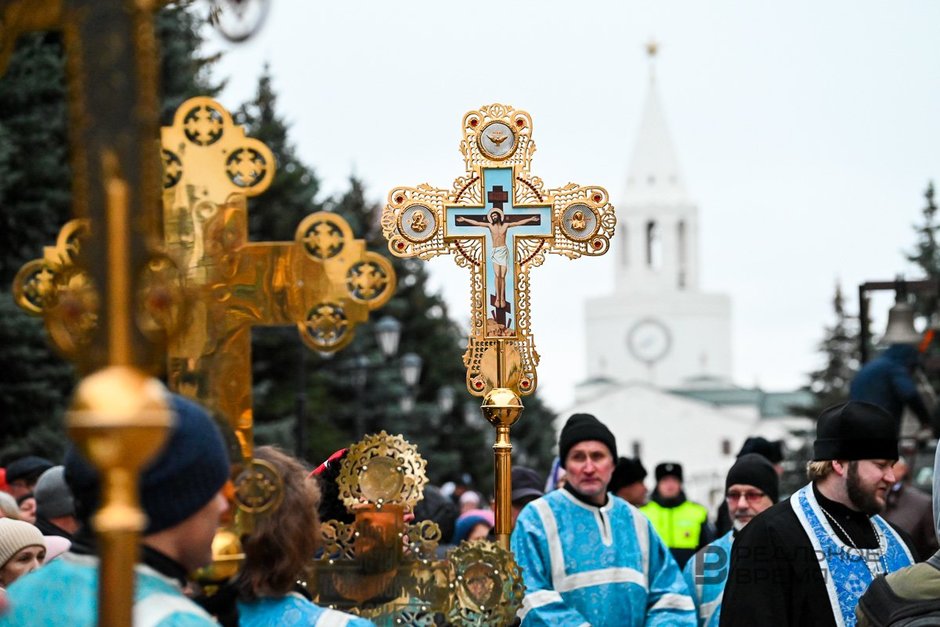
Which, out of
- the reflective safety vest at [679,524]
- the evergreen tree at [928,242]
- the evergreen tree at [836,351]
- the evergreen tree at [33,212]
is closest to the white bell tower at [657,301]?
the evergreen tree at [836,351]

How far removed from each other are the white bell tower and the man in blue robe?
130 metres

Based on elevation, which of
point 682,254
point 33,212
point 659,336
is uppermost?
point 33,212

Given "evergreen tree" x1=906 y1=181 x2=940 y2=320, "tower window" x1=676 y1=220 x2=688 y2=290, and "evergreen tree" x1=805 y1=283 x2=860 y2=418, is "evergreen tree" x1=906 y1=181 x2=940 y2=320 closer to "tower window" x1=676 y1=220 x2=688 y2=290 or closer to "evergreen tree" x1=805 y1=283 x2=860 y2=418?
"evergreen tree" x1=805 y1=283 x2=860 y2=418

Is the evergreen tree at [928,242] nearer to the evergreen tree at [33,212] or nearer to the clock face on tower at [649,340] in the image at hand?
the evergreen tree at [33,212]

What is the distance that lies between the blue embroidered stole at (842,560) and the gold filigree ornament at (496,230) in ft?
5.70

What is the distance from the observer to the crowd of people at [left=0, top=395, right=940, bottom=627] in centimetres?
341

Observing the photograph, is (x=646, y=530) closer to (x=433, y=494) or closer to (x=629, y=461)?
(x=433, y=494)

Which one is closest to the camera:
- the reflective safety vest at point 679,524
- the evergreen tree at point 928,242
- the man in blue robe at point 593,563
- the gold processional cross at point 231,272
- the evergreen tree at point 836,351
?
the gold processional cross at point 231,272

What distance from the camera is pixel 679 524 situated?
12.7 metres

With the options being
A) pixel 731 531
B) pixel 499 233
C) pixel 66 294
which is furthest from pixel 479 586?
pixel 66 294

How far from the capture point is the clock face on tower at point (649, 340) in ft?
463

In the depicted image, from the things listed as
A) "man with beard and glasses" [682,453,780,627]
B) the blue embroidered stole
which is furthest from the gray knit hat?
the blue embroidered stole

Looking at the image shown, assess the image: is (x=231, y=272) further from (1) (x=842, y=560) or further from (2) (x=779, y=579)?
(1) (x=842, y=560)

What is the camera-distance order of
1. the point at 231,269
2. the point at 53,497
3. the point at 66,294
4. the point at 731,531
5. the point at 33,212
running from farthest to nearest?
the point at 33,212 → the point at 731,531 → the point at 53,497 → the point at 231,269 → the point at 66,294
